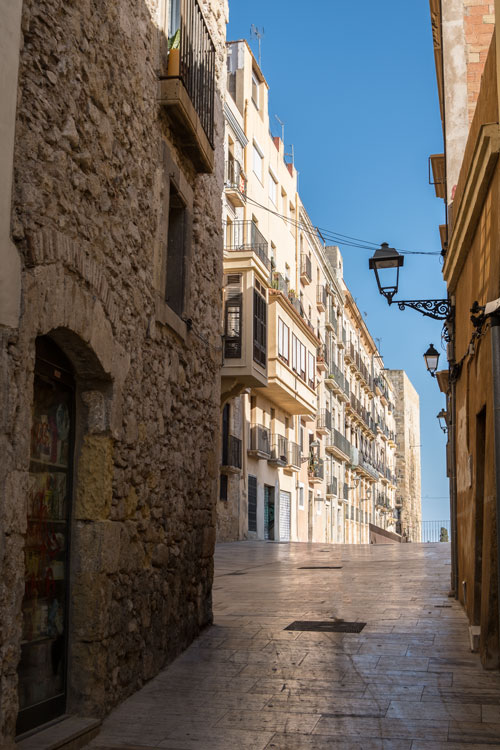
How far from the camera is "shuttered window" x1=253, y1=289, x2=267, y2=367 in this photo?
1045 inches

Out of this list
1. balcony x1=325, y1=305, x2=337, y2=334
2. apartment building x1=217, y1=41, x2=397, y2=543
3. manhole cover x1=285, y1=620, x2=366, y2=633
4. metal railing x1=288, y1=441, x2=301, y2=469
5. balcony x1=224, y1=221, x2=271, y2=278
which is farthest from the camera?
balcony x1=325, y1=305, x2=337, y2=334

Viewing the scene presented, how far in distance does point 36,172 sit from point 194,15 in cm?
472

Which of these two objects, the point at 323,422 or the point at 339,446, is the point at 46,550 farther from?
the point at 339,446

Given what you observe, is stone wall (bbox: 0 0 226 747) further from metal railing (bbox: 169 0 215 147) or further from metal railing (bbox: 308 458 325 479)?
metal railing (bbox: 308 458 325 479)

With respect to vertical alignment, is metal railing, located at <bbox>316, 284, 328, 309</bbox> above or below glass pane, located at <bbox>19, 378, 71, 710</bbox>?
above

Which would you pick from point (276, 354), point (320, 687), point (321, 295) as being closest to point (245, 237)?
point (276, 354)

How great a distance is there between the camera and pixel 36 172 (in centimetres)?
489

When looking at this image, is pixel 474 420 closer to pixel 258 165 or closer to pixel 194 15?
pixel 194 15

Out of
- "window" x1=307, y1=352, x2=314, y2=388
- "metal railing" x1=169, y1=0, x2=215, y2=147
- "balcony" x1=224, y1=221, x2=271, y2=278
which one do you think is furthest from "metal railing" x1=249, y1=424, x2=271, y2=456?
"metal railing" x1=169, y1=0, x2=215, y2=147

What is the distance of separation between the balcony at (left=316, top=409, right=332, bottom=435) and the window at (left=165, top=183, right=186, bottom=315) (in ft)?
115

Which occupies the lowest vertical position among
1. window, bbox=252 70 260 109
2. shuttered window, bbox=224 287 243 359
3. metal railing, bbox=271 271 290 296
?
shuttered window, bbox=224 287 243 359

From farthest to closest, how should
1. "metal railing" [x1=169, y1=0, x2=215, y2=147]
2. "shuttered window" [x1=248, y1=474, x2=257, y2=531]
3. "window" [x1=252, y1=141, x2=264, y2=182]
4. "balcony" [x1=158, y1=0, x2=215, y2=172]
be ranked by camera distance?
"window" [x1=252, y1=141, x2=264, y2=182] → "shuttered window" [x1=248, y1=474, x2=257, y2=531] → "metal railing" [x1=169, y1=0, x2=215, y2=147] → "balcony" [x1=158, y1=0, x2=215, y2=172]

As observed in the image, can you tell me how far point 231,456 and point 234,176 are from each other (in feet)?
30.4

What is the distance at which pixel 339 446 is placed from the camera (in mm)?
48406
